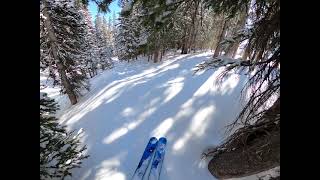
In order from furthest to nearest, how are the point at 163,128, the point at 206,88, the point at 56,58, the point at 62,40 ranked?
1. the point at 62,40
2. the point at 56,58
3. the point at 206,88
4. the point at 163,128

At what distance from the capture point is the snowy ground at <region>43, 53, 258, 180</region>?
11.2m

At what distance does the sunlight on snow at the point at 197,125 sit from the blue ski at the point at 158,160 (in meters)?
0.44

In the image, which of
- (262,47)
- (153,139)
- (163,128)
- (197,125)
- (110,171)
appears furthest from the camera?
(163,128)

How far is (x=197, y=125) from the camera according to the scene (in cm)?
1289

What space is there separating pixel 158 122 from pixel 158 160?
2.50 meters

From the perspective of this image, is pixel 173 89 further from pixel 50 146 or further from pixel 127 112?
pixel 50 146

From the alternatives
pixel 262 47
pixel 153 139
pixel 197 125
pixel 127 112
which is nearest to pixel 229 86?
pixel 197 125

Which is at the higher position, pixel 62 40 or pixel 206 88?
pixel 62 40

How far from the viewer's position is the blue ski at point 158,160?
35.2 feet

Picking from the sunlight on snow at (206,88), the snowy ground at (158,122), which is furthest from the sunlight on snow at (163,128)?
the sunlight on snow at (206,88)

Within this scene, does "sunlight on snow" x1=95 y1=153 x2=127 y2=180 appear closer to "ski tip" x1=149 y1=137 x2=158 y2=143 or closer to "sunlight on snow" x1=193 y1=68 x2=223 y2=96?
"ski tip" x1=149 y1=137 x2=158 y2=143

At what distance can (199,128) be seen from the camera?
12.7m
